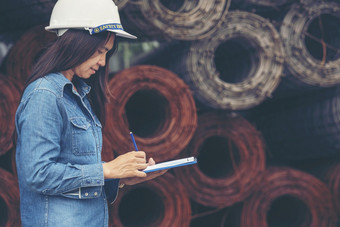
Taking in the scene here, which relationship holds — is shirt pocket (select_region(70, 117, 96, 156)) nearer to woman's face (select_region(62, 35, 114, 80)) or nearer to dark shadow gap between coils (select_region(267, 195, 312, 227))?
woman's face (select_region(62, 35, 114, 80))

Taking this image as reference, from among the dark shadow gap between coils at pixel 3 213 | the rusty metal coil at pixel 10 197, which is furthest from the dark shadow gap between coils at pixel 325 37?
the dark shadow gap between coils at pixel 3 213

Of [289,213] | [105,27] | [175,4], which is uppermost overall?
[105,27]

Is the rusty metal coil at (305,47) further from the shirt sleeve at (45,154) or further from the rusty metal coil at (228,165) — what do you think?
the shirt sleeve at (45,154)

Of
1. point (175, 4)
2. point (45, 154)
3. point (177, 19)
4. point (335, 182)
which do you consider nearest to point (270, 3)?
point (175, 4)

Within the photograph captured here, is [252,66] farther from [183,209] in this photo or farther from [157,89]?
[183,209]

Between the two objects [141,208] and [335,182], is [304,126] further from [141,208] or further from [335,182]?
[141,208]

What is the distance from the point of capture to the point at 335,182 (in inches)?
116

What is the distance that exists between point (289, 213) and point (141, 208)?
1.18 m

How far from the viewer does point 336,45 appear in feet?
10.1

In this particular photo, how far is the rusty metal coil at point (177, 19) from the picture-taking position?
2.48 m

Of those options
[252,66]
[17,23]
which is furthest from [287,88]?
[17,23]

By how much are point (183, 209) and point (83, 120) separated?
1.37 meters

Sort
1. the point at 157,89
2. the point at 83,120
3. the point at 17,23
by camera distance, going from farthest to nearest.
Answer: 1. the point at 17,23
2. the point at 157,89
3. the point at 83,120

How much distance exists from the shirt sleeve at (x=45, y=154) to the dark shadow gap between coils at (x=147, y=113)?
1.27 m
